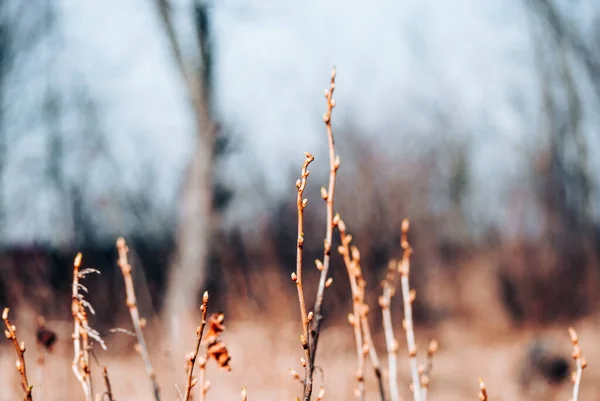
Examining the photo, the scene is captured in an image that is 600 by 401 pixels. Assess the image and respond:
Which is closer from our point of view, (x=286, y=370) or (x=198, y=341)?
(x=198, y=341)

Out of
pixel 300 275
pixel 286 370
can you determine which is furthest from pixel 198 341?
pixel 286 370

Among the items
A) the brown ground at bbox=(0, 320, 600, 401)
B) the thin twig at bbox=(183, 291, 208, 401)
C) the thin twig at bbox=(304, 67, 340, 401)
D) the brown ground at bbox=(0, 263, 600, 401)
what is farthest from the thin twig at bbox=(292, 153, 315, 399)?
the brown ground at bbox=(0, 320, 600, 401)

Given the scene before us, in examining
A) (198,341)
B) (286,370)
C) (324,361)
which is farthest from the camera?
(324,361)

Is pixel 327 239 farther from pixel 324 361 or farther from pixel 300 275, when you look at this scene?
pixel 324 361

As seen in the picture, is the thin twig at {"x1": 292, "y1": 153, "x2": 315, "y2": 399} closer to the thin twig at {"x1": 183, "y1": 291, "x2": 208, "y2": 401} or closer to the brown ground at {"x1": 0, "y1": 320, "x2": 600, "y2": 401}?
the thin twig at {"x1": 183, "y1": 291, "x2": 208, "y2": 401}

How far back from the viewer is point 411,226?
14102 mm

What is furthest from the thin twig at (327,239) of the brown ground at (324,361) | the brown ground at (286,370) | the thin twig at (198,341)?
the brown ground at (286,370)

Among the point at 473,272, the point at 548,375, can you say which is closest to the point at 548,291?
the point at 473,272

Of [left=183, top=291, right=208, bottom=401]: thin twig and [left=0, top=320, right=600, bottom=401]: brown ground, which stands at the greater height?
[left=0, top=320, right=600, bottom=401]: brown ground

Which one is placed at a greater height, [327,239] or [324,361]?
[324,361]

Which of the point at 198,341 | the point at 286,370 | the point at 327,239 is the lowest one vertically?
the point at 198,341

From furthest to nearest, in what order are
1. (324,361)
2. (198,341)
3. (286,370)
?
(324,361), (286,370), (198,341)

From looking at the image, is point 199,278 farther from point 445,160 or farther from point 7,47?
point 445,160

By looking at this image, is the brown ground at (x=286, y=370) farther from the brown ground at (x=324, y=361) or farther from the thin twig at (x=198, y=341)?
the thin twig at (x=198, y=341)
